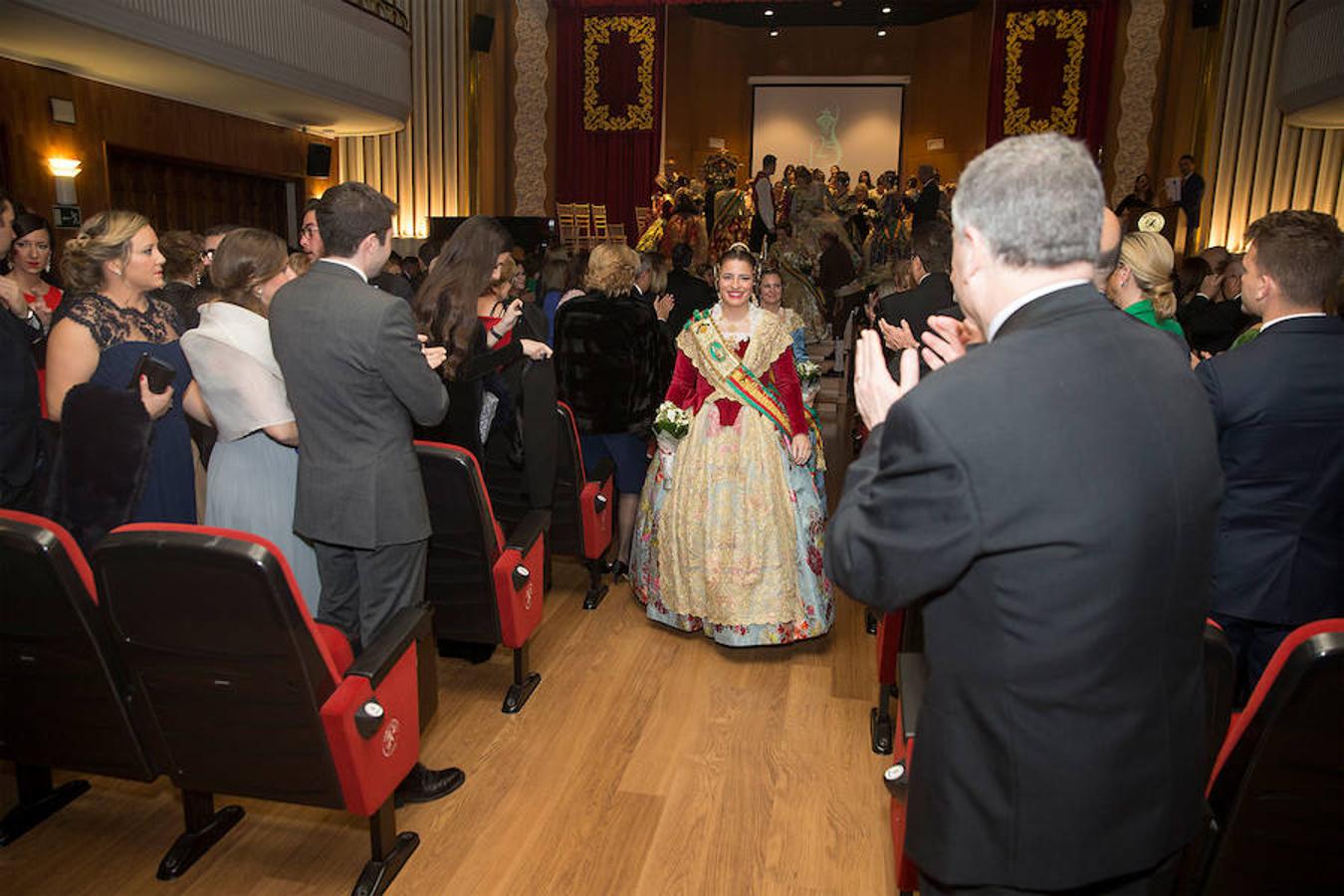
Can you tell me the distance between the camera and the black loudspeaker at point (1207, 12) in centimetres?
1024

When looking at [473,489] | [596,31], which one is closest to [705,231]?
[596,31]

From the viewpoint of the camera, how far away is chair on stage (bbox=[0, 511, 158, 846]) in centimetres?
175

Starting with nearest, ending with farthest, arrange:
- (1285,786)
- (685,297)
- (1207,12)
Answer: (1285,786)
(685,297)
(1207,12)

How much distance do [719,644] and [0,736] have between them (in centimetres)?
218

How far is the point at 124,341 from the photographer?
94.1 inches

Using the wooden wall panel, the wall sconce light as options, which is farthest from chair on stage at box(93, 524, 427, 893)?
the wall sconce light

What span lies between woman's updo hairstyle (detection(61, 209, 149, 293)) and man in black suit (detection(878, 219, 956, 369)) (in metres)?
2.55

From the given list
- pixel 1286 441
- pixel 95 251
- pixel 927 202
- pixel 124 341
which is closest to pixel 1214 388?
pixel 1286 441

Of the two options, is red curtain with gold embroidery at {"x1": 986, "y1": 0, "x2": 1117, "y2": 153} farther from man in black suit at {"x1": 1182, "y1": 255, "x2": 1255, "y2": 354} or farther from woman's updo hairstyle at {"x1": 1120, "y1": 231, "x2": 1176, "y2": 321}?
woman's updo hairstyle at {"x1": 1120, "y1": 231, "x2": 1176, "y2": 321}

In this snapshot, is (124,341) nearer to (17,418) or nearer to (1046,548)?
(17,418)

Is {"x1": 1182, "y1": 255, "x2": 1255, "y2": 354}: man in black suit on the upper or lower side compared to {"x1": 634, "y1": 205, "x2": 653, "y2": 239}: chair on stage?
lower

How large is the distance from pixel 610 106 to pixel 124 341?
12341mm

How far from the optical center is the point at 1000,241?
110 cm

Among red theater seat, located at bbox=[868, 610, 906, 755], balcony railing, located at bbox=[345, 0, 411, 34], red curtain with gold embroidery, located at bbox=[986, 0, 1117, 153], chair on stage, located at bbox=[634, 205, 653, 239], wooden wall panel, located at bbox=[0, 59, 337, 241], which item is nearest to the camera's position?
red theater seat, located at bbox=[868, 610, 906, 755]
